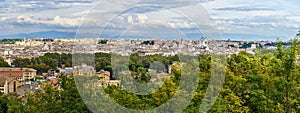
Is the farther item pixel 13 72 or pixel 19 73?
pixel 19 73

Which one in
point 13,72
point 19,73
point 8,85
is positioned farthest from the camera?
point 19,73

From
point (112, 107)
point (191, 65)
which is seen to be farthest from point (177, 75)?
point (112, 107)

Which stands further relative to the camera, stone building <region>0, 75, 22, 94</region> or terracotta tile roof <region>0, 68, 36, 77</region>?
terracotta tile roof <region>0, 68, 36, 77</region>

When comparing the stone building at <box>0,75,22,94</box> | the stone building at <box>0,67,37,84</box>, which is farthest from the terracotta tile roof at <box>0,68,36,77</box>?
the stone building at <box>0,75,22,94</box>

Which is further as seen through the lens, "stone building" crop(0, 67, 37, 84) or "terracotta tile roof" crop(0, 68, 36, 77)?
"terracotta tile roof" crop(0, 68, 36, 77)

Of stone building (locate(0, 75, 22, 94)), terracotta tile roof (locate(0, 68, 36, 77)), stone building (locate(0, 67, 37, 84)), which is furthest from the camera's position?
terracotta tile roof (locate(0, 68, 36, 77))

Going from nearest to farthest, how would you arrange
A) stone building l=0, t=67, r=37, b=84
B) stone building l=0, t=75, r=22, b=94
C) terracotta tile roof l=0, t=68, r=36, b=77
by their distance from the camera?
stone building l=0, t=75, r=22, b=94, stone building l=0, t=67, r=37, b=84, terracotta tile roof l=0, t=68, r=36, b=77

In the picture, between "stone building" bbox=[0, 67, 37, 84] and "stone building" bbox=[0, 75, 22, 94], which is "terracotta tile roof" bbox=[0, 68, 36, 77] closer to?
"stone building" bbox=[0, 67, 37, 84]

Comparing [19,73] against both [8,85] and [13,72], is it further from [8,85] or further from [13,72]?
[8,85]

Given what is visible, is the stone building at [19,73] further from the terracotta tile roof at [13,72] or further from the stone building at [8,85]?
the stone building at [8,85]

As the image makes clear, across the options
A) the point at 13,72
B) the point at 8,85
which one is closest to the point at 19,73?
the point at 13,72

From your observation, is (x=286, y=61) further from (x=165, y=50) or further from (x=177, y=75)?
(x=165, y=50)
